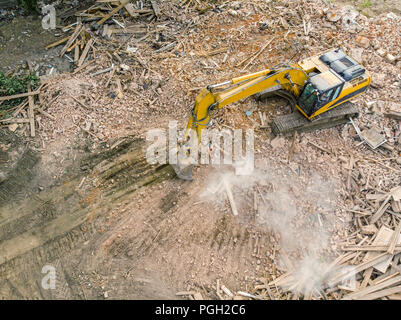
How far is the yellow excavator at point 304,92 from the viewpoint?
912 centimetres

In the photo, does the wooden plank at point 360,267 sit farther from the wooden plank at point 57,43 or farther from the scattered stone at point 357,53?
the wooden plank at point 57,43

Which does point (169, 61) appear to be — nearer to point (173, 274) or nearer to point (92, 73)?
point (92, 73)

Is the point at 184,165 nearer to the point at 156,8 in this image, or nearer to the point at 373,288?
the point at 373,288

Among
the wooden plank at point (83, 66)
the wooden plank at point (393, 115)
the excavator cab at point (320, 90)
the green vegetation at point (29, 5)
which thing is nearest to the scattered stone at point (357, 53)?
the wooden plank at point (393, 115)

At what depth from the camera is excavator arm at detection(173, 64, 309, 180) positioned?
861cm

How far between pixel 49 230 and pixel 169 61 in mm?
7513

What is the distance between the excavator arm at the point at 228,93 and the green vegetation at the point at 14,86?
6743 millimetres

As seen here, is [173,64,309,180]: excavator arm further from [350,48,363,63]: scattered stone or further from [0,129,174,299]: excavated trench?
[350,48,363,63]: scattered stone

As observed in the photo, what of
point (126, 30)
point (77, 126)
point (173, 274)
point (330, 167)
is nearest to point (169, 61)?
point (126, 30)

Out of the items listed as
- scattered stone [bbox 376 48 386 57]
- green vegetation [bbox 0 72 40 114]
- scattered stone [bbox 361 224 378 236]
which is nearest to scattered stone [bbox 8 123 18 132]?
green vegetation [bbox 0 72 40 114]

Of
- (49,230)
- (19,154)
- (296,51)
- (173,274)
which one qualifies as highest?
(296,51)

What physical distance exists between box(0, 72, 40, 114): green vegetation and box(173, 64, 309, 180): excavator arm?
6.74 meters

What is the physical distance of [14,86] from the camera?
12.2 m

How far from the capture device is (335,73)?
10320 mm
